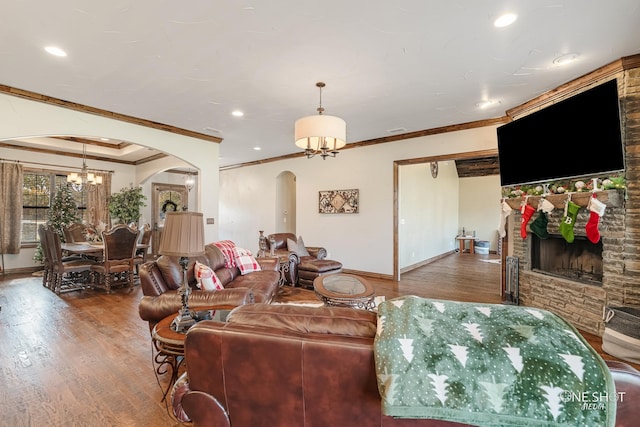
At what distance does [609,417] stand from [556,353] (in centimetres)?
18

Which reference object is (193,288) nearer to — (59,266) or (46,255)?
(59,266)

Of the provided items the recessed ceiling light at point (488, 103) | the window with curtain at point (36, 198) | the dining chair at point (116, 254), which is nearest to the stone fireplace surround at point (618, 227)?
the recessed ceiling light at point (488, 103)

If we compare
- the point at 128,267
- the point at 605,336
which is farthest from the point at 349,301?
the point at 128,267

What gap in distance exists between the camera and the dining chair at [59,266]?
179 inches

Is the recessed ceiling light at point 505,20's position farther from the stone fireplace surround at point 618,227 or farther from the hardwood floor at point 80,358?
the hardwood floor at point 80,358

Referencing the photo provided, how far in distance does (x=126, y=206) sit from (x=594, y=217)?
870 cm

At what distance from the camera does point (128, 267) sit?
16.2 feet

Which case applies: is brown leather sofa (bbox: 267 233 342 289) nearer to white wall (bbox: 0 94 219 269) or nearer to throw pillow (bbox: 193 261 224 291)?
white wall (bbox: 0 94 219 269)

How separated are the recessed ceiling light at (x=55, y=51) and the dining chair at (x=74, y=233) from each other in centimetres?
433

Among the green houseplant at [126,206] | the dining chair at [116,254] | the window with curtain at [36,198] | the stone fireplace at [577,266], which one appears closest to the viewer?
the stone fireplace at [577,266]

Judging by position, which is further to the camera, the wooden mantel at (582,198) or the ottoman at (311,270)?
the ottoman at (311,270)

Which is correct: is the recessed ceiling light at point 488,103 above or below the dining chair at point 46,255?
above

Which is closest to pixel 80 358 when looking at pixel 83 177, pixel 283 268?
pixel 283 268

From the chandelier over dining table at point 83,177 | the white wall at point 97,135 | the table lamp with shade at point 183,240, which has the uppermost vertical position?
the white wall at point 97,135
